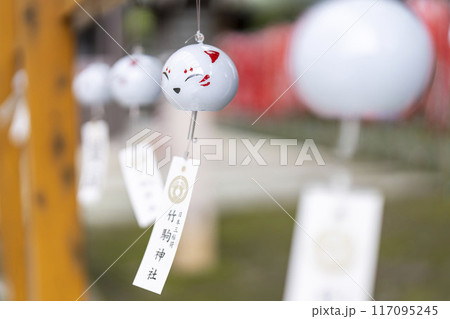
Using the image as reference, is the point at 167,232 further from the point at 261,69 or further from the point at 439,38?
the point at 261,69

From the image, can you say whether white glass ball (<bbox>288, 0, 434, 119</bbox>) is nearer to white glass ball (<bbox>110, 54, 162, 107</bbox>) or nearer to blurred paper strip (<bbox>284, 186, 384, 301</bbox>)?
blurred paper strip (<bbox>284, 186, 384, 301</bbox>)

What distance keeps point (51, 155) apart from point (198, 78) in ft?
2.42

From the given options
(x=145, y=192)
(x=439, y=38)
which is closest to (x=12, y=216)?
(x=145, y=192)

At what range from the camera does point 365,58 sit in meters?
0.60

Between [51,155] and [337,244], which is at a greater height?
[51,155]

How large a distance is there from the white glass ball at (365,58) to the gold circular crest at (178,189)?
26 centimetres

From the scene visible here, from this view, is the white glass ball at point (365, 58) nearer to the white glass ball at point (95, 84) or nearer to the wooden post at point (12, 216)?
the white glass ball at point (95, 84)

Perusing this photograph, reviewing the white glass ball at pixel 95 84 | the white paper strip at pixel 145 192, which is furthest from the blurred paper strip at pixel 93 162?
the white paper strip at pixel 145 192

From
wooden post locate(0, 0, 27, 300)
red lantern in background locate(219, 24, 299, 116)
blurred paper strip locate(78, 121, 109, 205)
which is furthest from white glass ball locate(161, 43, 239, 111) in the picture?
red lantern in background locate(219, 24, 299, 116)

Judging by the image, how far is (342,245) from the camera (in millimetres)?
675

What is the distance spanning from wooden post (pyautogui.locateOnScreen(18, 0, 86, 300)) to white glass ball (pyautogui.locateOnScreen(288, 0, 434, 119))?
62 cm

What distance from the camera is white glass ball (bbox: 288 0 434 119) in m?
0.60
